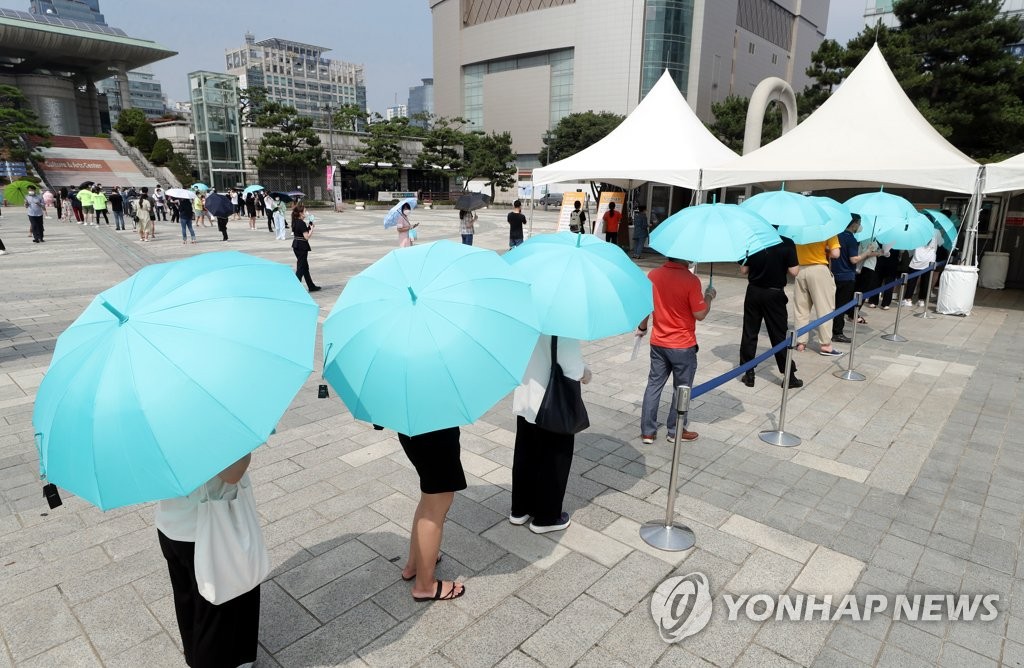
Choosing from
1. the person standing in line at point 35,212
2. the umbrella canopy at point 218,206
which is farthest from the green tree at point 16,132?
the umbrella canopy at point 218,206

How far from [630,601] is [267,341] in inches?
96.7

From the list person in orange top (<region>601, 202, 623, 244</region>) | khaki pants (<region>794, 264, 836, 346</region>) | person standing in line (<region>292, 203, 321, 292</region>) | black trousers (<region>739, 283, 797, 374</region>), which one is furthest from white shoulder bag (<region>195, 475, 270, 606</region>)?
person in orange top (<region>601, 202, 623, 244</region>)

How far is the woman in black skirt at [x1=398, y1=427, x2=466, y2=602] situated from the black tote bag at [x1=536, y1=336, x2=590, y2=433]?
0.65 meters

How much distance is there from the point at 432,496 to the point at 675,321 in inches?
105

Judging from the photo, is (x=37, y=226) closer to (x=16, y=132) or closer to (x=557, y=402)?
(x=557, y=402)

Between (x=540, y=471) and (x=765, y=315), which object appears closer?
(x=540, y=471)

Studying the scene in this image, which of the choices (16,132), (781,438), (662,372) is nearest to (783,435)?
(781,438)

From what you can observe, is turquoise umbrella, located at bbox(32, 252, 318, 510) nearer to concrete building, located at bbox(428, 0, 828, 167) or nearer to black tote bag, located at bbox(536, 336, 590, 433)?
black tote bag, located at bbox(536, 336, 590, 433)

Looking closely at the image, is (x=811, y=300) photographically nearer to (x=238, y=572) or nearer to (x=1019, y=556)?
(x=1019, y=556)

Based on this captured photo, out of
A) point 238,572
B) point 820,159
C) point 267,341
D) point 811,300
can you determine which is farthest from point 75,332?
point 820,159

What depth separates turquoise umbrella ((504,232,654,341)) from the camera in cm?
322

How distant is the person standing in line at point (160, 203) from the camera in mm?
27378

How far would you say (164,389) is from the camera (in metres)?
1.81

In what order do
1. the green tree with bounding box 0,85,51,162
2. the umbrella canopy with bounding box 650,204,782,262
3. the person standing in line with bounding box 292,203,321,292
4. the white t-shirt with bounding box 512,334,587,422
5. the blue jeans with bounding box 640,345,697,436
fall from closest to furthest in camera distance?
the white t-shirt with bounding box 512,334,587,422, the umbrella canopy with bounding box 650,204,782,262, the blue jeans with bounding box 640,345,697,436, the person standing in line with bounding box 292,203,321,292, the green tree with bounding box 0,85,51,162
